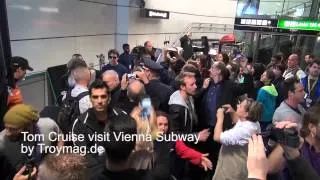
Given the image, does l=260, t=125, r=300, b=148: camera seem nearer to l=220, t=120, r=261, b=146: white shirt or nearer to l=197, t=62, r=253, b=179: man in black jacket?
l=220, t=120, r=261, b=146: white shirt

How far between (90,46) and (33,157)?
5.70 meters

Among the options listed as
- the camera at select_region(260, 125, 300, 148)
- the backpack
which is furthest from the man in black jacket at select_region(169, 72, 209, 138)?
the camera at select_region(260, 125, 300, 148)

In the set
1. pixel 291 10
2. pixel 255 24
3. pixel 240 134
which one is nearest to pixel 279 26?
pixel 255 24

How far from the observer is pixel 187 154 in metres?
3.13

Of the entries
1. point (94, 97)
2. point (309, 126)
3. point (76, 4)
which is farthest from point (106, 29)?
point (309, 126)

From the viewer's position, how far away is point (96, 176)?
1.76 m

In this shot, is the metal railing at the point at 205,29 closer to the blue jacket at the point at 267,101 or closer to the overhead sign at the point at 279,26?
the overhead sign at the point at 279,26

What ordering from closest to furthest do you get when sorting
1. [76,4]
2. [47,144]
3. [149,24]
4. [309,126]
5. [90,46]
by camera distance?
1. [309,126]
2. [47,144]
3. [76,4]
4. [90,46]
5. [149,24]

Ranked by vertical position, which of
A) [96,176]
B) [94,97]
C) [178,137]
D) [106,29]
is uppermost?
[106,29]

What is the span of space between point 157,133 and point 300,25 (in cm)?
890

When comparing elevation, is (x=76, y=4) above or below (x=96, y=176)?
above

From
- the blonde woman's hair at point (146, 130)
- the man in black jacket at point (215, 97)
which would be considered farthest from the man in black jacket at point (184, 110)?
the blonde woman's hair at point (146, 130)

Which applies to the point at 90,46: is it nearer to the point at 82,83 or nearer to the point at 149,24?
the point at 149,24

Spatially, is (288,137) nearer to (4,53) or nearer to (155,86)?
(4,53)
